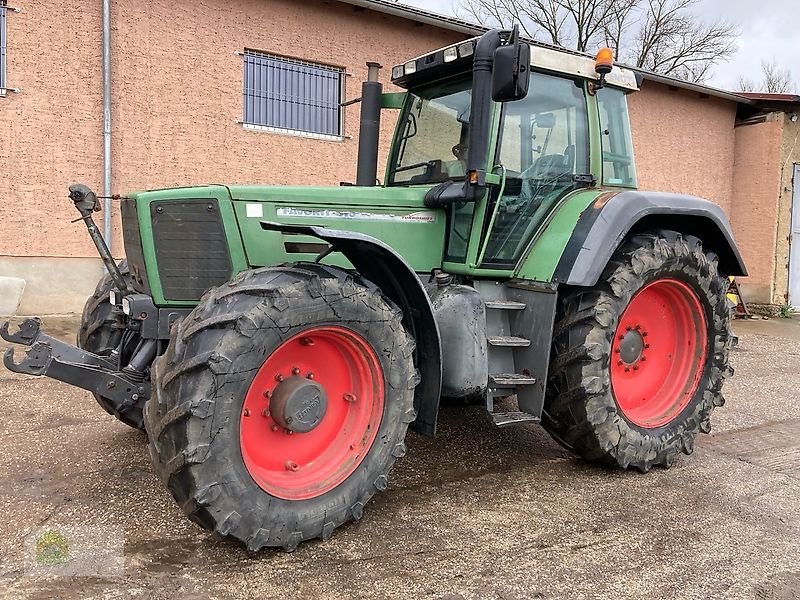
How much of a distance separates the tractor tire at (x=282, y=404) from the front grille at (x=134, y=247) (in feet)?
2.63

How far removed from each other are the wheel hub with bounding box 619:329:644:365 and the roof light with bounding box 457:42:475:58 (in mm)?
1887

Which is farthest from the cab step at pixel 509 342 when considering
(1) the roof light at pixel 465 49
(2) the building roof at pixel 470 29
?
(2) the building roof at pixel 470 29

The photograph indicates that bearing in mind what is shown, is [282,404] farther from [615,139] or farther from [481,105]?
[615,139]

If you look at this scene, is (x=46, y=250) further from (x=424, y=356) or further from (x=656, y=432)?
(x=656, y=432)

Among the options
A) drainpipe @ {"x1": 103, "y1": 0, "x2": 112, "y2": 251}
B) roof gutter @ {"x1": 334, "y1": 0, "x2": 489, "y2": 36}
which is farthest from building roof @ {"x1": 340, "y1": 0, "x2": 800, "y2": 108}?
drainpipe @ {"x1": 103, "y1": 0, "x2": 112, "y2": 251}

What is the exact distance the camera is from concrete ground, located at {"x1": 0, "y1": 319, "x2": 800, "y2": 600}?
266cm

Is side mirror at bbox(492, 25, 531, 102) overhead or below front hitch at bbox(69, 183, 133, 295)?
overhead

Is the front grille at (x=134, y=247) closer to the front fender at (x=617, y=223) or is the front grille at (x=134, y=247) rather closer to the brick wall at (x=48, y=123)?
the front fender at (x=617, y=223)

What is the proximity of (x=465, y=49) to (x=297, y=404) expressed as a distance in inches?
86.6

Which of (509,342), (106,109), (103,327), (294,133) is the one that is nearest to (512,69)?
(509,342)

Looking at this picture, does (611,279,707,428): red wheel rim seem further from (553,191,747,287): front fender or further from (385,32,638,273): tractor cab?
(385,32,638,273): tractor cab

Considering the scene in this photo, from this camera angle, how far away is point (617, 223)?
3736 millimetres

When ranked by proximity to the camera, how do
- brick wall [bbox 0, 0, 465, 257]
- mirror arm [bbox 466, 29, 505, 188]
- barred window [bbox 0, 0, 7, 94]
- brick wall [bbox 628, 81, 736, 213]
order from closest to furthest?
mirror arm [bbox 466, 29, 505, 188], barred window [bbox 0, 0, 7, 94], brick wall [bbox 0, 0, 465, 257], brick wall [bbox 628, 81, 736, 213]

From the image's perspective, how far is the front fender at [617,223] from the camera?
143 inches
